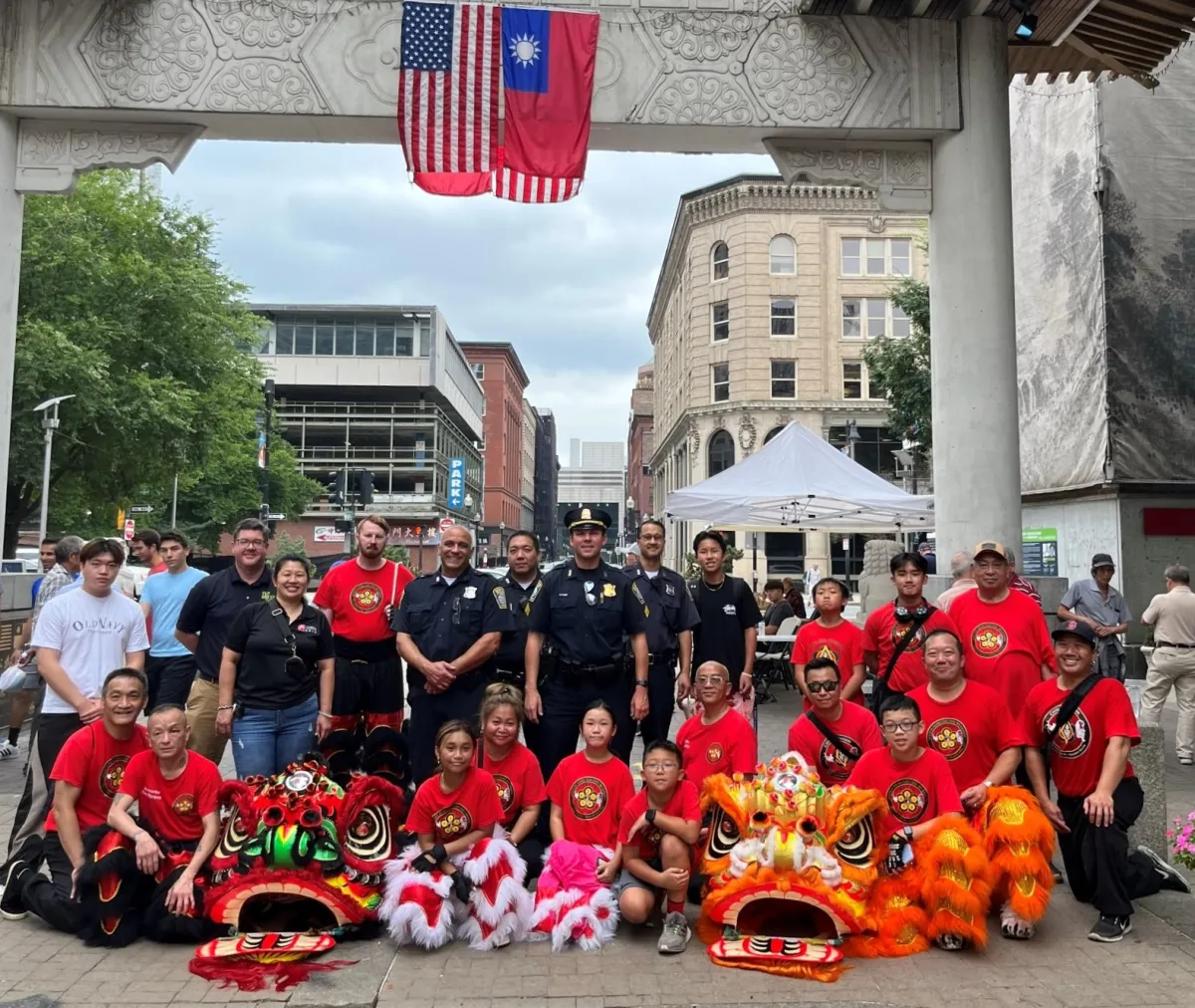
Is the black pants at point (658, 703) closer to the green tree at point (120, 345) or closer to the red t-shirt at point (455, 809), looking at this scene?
the red t-shirt at point (455, 809)

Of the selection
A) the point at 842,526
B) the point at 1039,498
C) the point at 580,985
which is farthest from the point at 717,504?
the point at 580,985

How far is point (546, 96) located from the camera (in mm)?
8422

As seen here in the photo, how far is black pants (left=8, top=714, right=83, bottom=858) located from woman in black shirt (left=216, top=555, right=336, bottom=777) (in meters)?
0.84

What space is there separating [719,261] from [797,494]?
34.0 m

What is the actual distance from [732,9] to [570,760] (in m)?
6.59

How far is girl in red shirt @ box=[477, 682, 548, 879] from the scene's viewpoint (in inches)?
209

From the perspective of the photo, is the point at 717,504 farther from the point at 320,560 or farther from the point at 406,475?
the point at 406,475

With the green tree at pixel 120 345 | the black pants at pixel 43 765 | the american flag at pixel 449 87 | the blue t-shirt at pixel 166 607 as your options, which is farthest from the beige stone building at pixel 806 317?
the black pants at pixel 43 765

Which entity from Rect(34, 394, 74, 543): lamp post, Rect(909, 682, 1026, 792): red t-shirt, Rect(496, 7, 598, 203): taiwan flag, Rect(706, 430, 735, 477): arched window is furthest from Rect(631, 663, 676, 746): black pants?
Rect(706, 430, 735, 477): arched window

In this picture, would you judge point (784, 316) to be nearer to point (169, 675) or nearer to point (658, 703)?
point (658, 703)

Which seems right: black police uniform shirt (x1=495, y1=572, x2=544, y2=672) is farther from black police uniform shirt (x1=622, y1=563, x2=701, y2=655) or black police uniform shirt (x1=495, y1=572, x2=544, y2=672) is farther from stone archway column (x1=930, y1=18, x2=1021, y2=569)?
stone archway column (x1=930, y1=18, x2=1021, y2=569)

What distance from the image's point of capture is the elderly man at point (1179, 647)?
884cm

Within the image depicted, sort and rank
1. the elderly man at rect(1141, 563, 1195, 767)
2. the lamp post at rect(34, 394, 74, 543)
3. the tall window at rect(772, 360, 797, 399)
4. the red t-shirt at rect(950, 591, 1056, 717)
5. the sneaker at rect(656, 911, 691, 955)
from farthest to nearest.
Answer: the tall window at rect(772, 360, 797, 399), the lamp post at rect(34, 394, 74, 543), the elderly man at rect(1141, 563, 1195, 767), the red t-shirt at rect(950, 591, 1056, 717), the sneaker at rect(656, 911, 691, 955)

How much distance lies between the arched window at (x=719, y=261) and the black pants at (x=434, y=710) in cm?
4107
